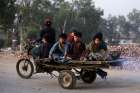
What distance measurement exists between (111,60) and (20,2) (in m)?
32.0

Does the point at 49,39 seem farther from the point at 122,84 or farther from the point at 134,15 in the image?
the point at 134,15

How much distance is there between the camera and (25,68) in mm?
14500

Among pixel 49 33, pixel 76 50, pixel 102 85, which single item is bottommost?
pixel 102 85

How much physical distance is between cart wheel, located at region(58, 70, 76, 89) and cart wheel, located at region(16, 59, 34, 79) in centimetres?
211

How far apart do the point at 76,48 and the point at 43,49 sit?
1331 mm

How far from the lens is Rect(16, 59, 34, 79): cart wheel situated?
14375mm

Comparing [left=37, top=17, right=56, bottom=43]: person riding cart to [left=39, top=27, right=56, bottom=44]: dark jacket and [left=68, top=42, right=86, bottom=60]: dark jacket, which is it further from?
[left=68, top=42, right=86, bottom=60]: dark jacket

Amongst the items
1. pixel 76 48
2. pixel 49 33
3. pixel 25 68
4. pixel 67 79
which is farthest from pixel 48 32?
pixel 67 79

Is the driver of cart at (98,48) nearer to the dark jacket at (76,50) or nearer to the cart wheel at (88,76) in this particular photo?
the dark jacket at (76,50)

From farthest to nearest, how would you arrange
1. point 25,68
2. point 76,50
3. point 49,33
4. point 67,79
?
point 25,68 < point 49,33 < point 76,50 < point 67,79

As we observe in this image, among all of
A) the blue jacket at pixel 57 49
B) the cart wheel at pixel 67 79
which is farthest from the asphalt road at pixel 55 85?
the blue jacket at pixel 57 49

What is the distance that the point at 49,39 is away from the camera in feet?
46.4

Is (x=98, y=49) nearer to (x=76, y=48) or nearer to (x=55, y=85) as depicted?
(x=76, y=48)

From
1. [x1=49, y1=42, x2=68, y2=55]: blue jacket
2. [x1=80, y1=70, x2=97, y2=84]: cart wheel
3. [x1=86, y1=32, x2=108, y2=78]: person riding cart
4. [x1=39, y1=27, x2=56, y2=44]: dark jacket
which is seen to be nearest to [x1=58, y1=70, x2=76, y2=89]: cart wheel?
[x1=86, y1=32, x2=108, y2=78]: person riding cart
